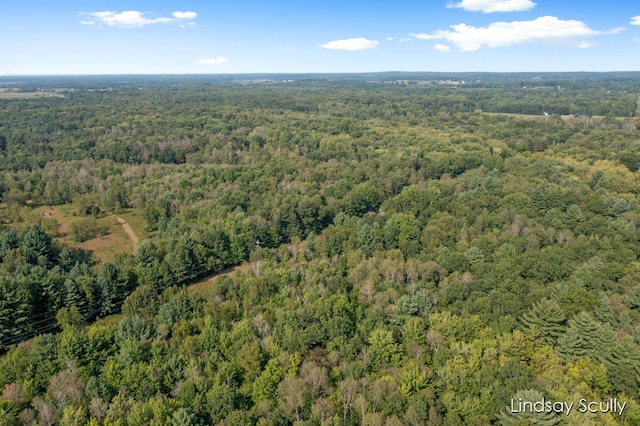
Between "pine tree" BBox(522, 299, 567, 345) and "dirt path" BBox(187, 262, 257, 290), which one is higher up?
"pine tree" BBox(522, 299, 567, 345)

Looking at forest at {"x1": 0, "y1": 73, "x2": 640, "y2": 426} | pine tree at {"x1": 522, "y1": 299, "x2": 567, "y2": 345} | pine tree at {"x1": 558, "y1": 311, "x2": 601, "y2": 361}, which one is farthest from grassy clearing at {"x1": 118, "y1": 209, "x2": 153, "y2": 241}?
pine tree at {"x1": 558, "y1": 311, "x2": 601, "y2": 361}

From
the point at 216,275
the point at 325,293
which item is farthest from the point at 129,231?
the point at 325,293

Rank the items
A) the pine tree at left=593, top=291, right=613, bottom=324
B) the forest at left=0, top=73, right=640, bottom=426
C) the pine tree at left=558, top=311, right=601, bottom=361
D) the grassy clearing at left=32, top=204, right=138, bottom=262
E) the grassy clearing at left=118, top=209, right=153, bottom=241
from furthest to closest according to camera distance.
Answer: the grassy clearing at left=118, top=209, right=153, bottom=241 → the grassy clearing at left=32, top=204, right=138, bottom=262 → the pine tree at left=593, top=291, right=613, bottom=324 → the pine tree at left=558, top=311, right=601, bottom=361 → the forest at left=0, top=73, right=640, bottom=426

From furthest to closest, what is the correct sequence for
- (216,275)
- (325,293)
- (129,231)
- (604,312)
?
(129,231)
(216,275)
(325,293)
(604,312)

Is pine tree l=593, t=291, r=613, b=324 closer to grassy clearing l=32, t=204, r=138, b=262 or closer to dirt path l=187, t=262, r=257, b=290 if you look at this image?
dirt path l=187, t=262, r=257, b=290

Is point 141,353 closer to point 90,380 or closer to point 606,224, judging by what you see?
point 90,380

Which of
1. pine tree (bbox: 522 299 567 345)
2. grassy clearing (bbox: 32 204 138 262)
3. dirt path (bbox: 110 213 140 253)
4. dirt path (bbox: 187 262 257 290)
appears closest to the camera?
pine tree (bbox: 522 299 567 345)

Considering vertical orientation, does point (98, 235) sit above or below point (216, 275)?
above

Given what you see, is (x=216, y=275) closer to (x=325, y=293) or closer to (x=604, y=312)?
(x=325, y=293)

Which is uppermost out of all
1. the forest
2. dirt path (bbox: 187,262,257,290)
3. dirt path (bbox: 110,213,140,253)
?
the forest
